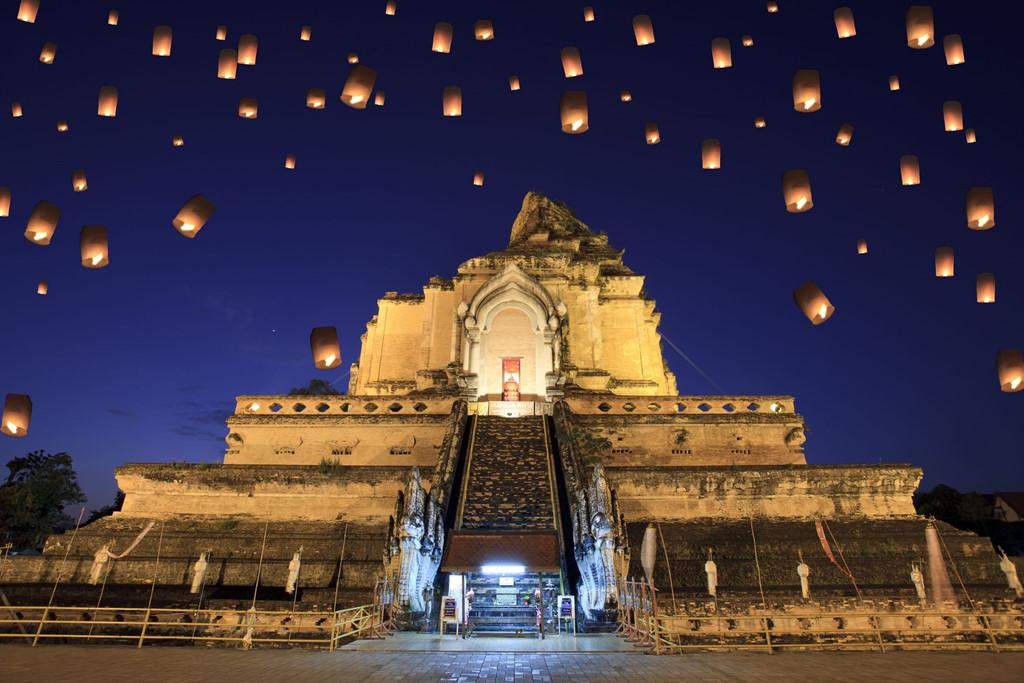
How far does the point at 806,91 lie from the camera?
1426cm

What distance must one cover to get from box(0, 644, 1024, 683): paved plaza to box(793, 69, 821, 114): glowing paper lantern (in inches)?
464

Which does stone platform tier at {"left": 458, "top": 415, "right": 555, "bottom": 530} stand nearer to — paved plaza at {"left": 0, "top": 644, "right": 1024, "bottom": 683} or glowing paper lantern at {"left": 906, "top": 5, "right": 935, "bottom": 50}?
paved plaza at {"left": 0, "top": 644, "right": 1024, "bottom": 683}

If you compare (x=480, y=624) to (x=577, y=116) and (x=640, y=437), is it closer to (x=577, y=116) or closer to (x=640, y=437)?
(x=640, y=437)

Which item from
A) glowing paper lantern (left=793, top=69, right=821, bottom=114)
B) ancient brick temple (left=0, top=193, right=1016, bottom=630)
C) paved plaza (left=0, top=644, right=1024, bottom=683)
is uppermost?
glowing paper lantern (left=793, top=69, right=821, bottom=114)

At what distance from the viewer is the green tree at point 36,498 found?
40156 millimetres

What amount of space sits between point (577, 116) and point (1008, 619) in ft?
48.2

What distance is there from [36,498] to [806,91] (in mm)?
52161

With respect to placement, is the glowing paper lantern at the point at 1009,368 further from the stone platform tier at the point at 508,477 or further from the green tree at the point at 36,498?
the green tree at the point at 36,498

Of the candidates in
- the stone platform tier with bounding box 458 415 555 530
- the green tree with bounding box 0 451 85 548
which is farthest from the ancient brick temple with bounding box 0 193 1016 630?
the green tree with bounding box 0 451 85 548

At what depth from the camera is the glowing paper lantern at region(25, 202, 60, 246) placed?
522 inches

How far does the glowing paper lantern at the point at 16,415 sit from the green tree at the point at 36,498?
32886mm

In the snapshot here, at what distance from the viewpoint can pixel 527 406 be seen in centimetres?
2908

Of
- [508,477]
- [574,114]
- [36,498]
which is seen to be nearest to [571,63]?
[574,114]

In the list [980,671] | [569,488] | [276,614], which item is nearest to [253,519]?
[276,614]
